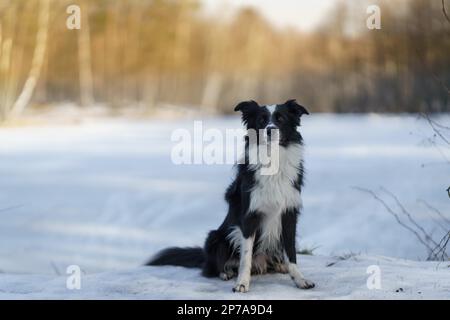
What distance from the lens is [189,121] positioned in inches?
830

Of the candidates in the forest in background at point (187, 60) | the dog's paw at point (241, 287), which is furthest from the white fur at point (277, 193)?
the forest in background at point (187, 60)

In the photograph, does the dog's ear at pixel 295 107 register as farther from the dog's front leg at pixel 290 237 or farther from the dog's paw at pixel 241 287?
the dog's paw at pixel 241 287

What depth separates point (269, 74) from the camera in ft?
76.5

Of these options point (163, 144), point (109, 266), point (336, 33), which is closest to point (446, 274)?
point (109, 266)

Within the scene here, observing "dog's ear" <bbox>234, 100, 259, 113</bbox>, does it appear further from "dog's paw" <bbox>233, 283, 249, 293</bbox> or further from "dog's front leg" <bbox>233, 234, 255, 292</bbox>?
"dog's paw" <bbox>233, 283, 249, 293</bbox>

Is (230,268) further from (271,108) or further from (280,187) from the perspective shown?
(271,108)

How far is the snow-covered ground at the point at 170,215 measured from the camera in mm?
3426

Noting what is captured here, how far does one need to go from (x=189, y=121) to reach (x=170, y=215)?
559 inches

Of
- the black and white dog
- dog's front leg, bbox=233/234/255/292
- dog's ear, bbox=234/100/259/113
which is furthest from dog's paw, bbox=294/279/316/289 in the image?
dog's ear, bbox=234/100/259/113

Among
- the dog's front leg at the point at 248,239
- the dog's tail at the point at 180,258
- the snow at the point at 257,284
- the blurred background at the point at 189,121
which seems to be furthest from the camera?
the blurred background at the point at 189,121

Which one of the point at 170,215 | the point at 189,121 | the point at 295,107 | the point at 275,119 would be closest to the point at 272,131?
the point at 275,119

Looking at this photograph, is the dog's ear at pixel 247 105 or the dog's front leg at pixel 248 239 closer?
the dog's front leg at pixel 248 239

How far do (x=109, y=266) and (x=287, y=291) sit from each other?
9.56ft

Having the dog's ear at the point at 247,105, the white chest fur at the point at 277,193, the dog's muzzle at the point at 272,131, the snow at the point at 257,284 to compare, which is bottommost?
the snow at the point at 257,284
